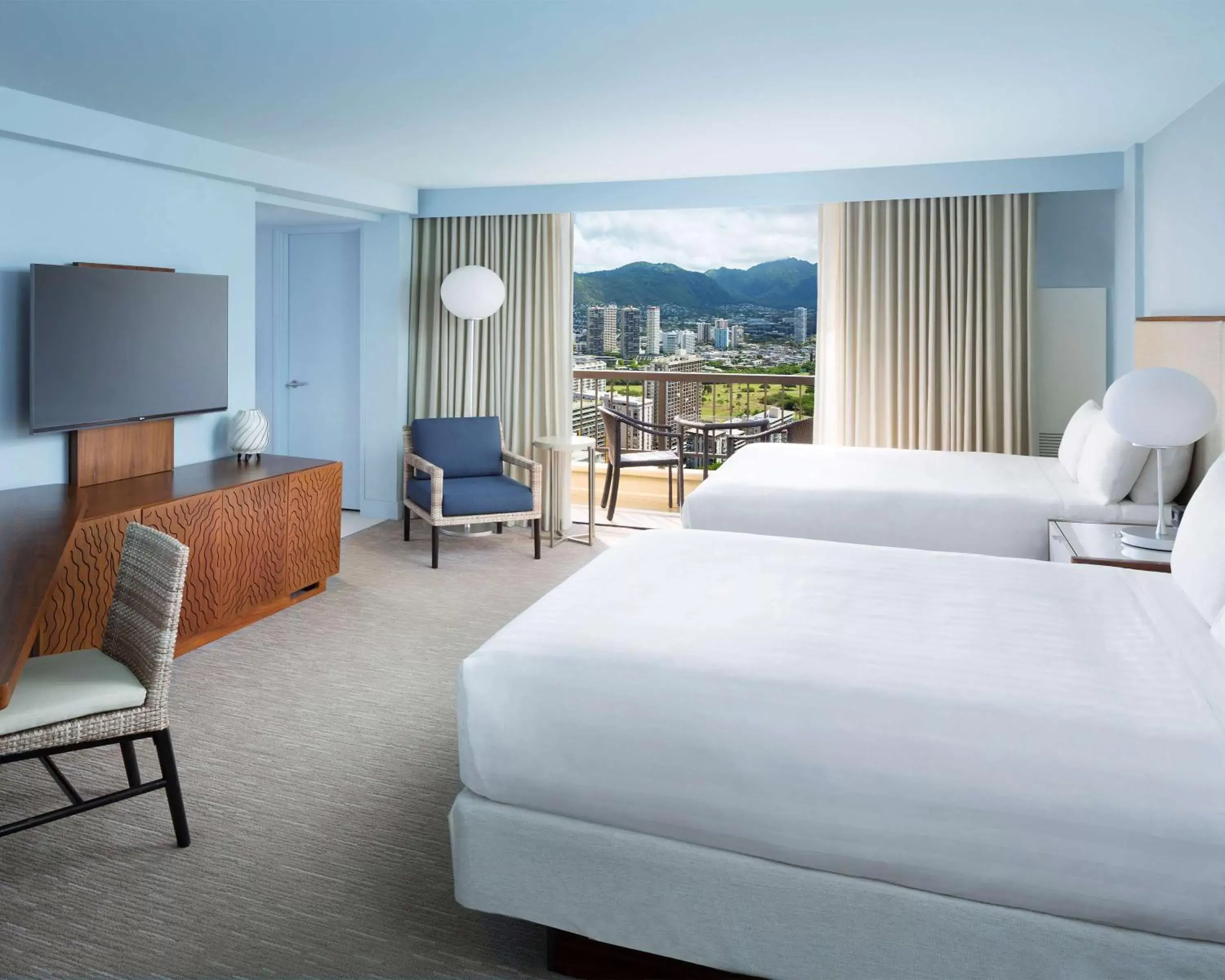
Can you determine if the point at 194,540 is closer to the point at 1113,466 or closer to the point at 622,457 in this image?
the point at 622,457

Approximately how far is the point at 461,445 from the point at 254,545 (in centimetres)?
191

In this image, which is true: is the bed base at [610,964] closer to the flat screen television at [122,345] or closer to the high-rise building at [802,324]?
the flat screen television at [122,345]

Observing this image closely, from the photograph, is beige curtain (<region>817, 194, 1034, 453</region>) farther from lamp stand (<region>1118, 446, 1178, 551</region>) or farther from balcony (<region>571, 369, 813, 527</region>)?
lamp stand (<region>1118, 446, 1178, 551</region>)

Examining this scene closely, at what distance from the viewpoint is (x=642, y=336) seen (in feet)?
29.6

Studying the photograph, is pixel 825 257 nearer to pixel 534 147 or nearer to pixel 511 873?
pixel 534 147

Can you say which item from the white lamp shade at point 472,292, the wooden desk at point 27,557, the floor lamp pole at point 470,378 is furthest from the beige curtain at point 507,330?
the wooden desk at point 27,557

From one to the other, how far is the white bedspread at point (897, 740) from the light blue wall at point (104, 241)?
9.48ft

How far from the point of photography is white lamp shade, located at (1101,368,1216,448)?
319 centimetres

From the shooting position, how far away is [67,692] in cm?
233

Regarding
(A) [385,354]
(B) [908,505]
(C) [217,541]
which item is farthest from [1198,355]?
(A) [385,354]

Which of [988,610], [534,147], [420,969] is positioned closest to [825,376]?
[534,147]

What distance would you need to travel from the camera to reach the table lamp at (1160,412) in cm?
320

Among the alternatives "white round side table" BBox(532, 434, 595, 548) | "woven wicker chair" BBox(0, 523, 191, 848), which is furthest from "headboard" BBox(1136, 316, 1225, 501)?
"woven wicker chair" BBox(0, 523, 191, 848)

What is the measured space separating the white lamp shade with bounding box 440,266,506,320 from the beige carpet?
9.04ft
